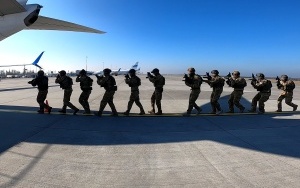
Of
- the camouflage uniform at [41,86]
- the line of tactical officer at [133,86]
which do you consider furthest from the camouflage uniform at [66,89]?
the camouflage uniform at [41,86]

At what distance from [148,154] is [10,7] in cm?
624

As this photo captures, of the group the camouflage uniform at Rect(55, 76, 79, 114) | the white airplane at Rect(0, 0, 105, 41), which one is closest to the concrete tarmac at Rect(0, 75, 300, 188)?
the camouflage uniform at Rect(55, 76, 79, 114)

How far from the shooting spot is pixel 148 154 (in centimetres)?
514

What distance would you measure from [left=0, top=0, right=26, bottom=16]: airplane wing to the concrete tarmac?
3.45 m

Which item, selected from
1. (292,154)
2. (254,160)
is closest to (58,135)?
(254,160)

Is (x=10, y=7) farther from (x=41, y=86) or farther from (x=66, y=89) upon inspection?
(x=66, y=89)

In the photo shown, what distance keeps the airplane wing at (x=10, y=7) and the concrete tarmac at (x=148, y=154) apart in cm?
345

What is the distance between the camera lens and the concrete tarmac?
3898mm

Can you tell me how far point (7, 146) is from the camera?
214 inches

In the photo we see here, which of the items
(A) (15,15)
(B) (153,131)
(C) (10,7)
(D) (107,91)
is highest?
(C) (10,7)

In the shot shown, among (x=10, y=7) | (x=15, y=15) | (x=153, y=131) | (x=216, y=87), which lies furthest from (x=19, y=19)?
(x=216, y=87)

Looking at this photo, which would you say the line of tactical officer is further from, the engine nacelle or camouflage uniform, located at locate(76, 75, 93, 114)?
the engine nacelle

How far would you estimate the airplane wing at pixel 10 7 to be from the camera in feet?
24.5

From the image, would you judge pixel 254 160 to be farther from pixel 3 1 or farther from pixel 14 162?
pixel 3 1
